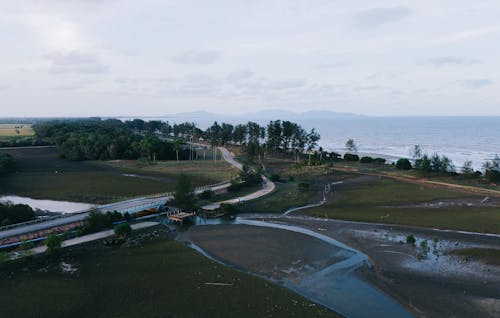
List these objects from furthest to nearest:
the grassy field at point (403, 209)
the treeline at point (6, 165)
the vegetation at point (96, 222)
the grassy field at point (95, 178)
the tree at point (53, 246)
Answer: the treeline at point (6, 165), the grassy field at point (95, 178), the grassy field at point (403, 209), the vegetation at point (96, 222), the tree at point (53, 246)

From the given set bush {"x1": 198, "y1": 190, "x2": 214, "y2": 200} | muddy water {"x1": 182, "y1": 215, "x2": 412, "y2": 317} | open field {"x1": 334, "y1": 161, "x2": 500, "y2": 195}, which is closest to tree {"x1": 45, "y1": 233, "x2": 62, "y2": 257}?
muddy water {"x1": 182, "y1": 215, "x2": 412, "y2": 317}

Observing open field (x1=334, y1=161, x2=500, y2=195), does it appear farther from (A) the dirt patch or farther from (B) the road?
(A) the dirt patch

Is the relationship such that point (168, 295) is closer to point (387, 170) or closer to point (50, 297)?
point (50, 297)

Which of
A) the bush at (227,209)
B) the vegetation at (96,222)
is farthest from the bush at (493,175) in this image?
the vegetation at (96,222)

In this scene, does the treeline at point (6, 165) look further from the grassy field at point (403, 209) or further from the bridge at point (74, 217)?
the grassy field at point (403, 209)

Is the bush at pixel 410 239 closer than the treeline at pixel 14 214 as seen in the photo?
Yes

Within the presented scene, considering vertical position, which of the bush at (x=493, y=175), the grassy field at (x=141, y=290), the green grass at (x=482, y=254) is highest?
the bush at (x=493, y=175)

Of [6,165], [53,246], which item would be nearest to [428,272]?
[53,246]
